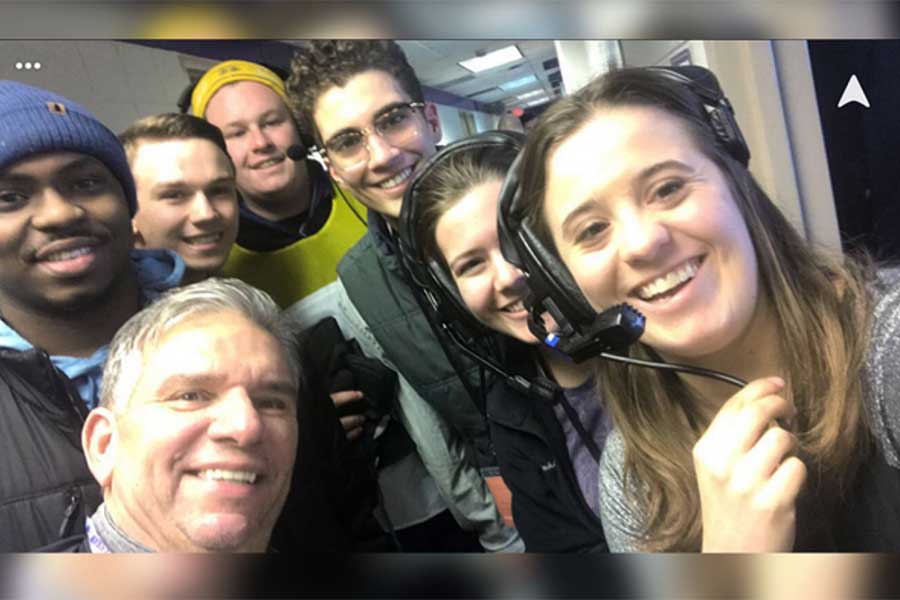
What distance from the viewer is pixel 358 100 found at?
110 centimetres

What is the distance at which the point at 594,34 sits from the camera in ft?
3.70

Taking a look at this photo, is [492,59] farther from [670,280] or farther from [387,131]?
[670,280]

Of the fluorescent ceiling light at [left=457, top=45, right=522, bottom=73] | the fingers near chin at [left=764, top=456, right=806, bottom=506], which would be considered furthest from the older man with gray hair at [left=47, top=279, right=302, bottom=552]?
the fingers near chin at [left=764, top=456, right=806, bottom=506]

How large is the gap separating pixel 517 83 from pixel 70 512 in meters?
1.02

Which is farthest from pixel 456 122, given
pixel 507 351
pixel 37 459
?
pixel 37 459

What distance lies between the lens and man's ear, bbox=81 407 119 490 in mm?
1122

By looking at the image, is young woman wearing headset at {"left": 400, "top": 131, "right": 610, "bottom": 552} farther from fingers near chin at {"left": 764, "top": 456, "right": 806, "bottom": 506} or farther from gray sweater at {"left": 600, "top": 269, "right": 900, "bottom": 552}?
fingers near chin at {"left": 764, "top": 456, "right": 806, "bottom": 506}

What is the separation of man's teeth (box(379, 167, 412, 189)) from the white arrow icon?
2.38 feet

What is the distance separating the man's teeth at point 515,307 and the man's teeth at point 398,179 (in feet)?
0.87

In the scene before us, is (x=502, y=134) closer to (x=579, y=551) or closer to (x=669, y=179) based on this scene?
(x=669, y=179)

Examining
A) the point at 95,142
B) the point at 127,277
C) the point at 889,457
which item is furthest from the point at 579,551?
the point at 95,142

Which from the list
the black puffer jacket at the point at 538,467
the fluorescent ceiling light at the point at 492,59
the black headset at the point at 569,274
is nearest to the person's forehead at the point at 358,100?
the fluorescent ceiling light at the point at 492,59

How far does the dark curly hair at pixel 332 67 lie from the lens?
1.10 metres

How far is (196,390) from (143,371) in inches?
3.9
